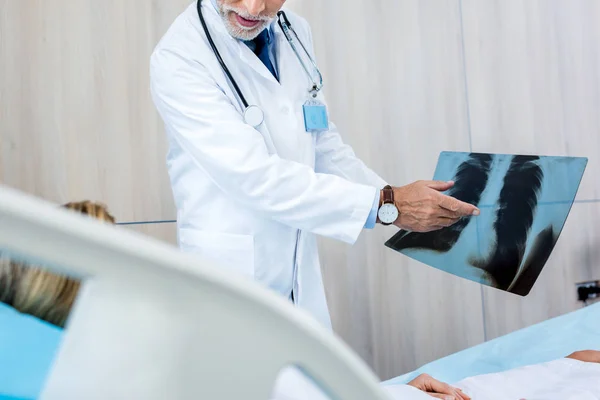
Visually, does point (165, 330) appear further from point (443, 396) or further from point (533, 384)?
point (533, 384)

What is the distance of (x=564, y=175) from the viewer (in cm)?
205

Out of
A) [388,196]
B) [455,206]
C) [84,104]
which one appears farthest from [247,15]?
[84,104]

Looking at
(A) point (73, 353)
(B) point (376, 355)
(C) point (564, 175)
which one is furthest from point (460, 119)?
(A) point (73, 353)

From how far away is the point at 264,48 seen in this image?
1732 millimetres

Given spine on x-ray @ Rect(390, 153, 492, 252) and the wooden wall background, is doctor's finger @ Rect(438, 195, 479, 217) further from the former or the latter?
the wooden wall background

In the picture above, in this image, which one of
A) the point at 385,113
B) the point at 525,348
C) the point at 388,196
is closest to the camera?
the point at 388,196

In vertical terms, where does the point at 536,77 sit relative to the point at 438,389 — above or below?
above

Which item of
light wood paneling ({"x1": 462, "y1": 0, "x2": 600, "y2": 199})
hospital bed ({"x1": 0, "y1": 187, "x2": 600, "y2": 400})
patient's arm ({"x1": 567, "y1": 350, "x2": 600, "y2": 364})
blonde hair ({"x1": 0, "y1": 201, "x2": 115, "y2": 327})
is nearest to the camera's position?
hospital bed ({"x1": 0, "y1": 187, "x2": 600, "y2": 400})

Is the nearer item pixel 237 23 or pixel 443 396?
pixel 443 396

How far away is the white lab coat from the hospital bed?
1.03 metres

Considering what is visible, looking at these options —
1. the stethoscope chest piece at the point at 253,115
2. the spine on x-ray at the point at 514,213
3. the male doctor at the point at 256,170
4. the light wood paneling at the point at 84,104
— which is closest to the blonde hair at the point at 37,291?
the male doctor at the point at 256,170

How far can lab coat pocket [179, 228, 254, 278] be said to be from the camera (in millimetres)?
1581

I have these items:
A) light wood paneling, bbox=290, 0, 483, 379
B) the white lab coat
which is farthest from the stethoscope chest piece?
light wood paneling, bbox=290, 0, 483, 379

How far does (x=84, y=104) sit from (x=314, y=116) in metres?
0.83
